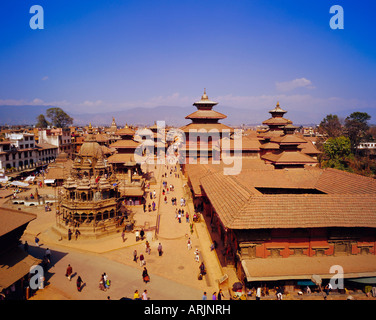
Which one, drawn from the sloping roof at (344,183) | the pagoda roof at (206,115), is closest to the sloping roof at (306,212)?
the sloping roof at (344,183)

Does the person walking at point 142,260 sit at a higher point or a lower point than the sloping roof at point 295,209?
lower

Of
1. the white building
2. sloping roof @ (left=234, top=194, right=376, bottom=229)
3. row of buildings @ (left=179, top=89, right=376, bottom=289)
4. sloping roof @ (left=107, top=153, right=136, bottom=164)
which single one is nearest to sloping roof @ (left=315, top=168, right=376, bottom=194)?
row of buildings @ (left=179, top=89, right=376, bottom=289)

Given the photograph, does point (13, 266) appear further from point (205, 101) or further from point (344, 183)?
point (205, 101)

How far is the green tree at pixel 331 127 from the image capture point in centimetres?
6824

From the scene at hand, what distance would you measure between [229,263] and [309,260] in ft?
15.0

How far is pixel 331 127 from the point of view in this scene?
73.0 metres

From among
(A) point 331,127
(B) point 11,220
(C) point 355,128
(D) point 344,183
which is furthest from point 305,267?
(A) point 331,127

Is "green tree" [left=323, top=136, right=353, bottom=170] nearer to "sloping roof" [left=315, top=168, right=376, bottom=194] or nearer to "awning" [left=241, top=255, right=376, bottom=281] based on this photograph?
"sloping roof" [left=315, top=168, right=376, bottom=194]

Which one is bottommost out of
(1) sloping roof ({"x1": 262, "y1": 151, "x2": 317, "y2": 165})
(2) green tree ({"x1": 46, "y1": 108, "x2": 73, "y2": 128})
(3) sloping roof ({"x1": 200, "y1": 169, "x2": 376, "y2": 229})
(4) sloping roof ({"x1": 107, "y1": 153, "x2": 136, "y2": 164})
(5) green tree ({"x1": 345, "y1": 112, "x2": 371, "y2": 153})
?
(3) sloping roof ({"x1": 200, "y1": 169, "x2": 376, "y2": 229})

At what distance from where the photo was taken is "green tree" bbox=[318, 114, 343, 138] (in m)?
68.2

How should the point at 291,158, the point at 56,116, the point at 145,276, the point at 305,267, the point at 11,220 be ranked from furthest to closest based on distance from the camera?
the point at 56,116 < the point at 291,158 < the point at 145,276 < the point at 11,220 < the point at 305,267

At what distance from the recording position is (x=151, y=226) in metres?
23.1

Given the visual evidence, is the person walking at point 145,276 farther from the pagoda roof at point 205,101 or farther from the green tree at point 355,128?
the green tree at point 355,128
